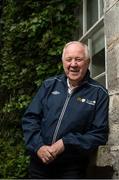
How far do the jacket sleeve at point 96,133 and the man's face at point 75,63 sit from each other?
0.79 ft

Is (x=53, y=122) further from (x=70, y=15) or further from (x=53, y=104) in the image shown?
(x=70, y=15)

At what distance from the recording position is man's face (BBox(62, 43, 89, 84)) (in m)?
3.05

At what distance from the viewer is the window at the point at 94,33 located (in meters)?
4.32

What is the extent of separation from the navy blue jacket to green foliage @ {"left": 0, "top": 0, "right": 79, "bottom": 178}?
1.85 meters

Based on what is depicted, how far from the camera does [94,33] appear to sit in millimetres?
4629

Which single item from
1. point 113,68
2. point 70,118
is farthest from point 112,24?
point 70,118

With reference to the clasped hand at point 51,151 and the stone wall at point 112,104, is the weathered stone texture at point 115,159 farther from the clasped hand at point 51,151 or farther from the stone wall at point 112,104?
the clasped hand at point 51,151

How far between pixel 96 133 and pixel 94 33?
6.77 feet

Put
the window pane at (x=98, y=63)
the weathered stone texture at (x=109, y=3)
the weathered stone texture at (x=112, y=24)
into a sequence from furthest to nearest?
the window pane at (x=98, y=63) → the weathered stone texture at (x=109, y=3) → the weathered stone texture at (x=112, y=24)

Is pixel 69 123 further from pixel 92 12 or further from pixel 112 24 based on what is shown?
pixel 92 12

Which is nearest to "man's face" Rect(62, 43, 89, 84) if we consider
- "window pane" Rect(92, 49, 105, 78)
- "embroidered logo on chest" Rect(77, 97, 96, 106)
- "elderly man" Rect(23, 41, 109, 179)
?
"elderly man" Rect(23, 41, 109, 179)

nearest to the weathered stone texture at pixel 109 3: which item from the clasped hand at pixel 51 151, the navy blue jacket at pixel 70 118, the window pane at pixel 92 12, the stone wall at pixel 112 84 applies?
the stone wall at pixel 112 84

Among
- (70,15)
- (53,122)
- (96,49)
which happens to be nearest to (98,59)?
(96,49)

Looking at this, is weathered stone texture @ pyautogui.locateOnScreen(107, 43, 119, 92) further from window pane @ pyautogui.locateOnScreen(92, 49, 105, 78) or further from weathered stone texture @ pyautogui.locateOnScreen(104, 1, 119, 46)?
window pane @ pyautogui.locateOnScreen(92, 49, 105, 78)
